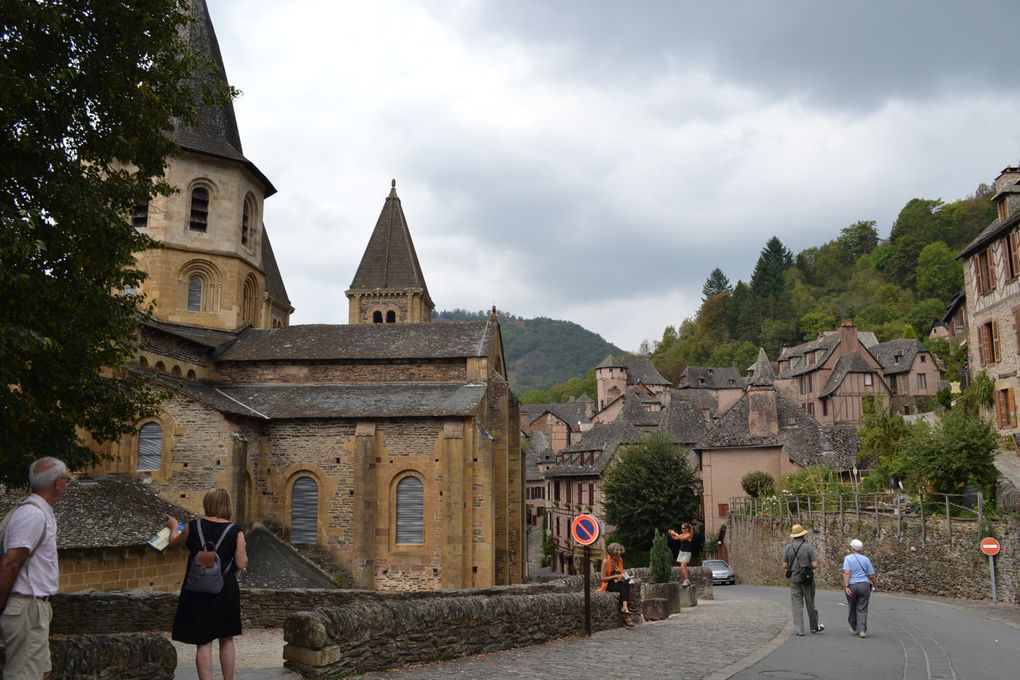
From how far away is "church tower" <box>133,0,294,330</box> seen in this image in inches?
1222

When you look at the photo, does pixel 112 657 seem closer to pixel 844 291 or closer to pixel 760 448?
pixel 760 448

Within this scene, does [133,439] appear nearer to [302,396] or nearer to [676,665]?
[302,396]

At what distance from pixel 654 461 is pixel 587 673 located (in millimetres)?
40192

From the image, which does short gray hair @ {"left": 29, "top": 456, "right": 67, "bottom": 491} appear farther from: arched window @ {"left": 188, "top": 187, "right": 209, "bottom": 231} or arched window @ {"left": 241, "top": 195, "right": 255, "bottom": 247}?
arched window @ {"left": 241, "top": 195, "right": 255, "bottom": 247}

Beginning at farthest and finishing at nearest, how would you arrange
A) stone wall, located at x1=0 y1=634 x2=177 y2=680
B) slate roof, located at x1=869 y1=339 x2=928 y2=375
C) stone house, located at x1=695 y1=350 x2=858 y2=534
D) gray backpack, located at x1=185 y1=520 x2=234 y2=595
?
1. slate roof, located at x1=869 y1=339 x2=928 y2=375
2. stone house, located at x1=695 y1=350 x2=858 y2=534
3. gray backpack, located at x1=185 y1=520 x2=234 y2=595
4. stone wall, located at x1=0 y1=634 x2=177 y2=680

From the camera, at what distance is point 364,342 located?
30.8m

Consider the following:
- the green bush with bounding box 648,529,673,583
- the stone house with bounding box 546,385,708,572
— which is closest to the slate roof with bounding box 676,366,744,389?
the stone house with bounding box 546,385,708,572

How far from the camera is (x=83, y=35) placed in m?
11.2

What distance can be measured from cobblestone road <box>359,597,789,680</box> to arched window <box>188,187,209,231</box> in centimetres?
2365

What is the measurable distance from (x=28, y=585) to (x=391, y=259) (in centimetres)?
4405

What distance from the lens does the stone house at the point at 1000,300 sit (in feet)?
90.4

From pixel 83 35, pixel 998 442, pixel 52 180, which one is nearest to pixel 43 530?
pixel 52 180

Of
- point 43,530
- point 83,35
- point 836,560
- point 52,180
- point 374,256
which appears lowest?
point 836,560

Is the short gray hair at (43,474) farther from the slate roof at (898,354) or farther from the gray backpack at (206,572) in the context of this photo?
the slate roof at (898,354)
